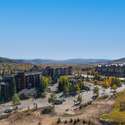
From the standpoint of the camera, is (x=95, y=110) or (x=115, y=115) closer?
(x=115, y=115)

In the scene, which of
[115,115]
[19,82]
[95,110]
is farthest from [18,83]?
[115,115]

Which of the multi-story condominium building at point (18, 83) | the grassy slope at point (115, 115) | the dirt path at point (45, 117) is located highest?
the multi-story condominium building at point (18, 83)

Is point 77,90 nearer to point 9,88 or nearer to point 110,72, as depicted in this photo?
point 9,88

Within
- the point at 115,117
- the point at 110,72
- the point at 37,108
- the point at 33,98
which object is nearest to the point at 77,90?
the point at 33,98

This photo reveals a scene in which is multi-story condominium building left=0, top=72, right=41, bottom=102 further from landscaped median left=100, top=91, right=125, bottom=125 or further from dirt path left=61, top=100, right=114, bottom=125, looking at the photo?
landscaped median left=100, top=91, right=125, bottom=125

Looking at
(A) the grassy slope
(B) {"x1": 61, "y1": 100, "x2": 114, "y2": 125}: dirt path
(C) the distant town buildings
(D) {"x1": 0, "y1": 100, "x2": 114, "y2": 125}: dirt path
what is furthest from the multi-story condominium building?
(A) the grassy slope

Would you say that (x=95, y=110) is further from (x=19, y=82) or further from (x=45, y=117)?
(x=19, y=82)

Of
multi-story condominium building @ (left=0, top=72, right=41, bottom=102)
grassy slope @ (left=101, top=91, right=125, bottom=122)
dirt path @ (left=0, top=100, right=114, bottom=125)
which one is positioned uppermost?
multi-story condominium building @ (left=0, top=72, right=41, bottom=102)

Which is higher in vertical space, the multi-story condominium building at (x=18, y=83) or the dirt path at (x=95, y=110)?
the multi-story condominium building at (x=18, y=83)

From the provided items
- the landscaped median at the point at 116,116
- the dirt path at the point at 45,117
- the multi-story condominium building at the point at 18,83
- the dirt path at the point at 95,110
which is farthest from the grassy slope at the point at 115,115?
the multi-story condominium building at the point at 18,83

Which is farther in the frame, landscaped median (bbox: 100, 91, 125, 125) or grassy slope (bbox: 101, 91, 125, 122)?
grassy slope (bbox: 101, 91, 125, 122)

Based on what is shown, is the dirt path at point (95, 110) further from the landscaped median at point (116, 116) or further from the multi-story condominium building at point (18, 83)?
the multi-story condominium building at point (18, 83)
